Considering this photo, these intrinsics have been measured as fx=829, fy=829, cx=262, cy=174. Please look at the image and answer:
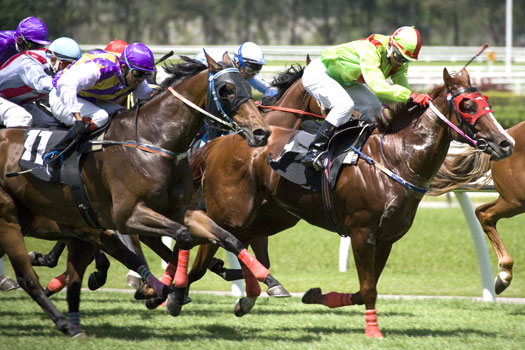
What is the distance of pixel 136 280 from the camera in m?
7.27

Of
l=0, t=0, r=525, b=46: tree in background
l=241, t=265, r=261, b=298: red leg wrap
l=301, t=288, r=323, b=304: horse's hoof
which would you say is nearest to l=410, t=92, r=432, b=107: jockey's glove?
l=301, t=288, r=323, b=304: horse's hoof

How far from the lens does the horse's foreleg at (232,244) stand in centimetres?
553

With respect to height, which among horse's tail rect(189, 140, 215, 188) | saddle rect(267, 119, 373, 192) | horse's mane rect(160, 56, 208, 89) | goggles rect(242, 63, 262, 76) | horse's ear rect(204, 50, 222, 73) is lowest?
horse's tail rect(189, 140, 215, 188)

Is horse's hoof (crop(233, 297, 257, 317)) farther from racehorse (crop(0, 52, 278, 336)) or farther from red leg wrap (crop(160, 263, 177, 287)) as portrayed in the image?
racehorse (crop(0, 52, 278, 336))

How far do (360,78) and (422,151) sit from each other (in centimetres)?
126

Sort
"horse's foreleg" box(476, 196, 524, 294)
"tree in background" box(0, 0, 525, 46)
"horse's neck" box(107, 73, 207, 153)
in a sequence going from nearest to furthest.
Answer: "horse's neck" box(107, 73, 207, 153) → "horse's foreleg" box(476, 196, 524, 294) → "tree in background" box(0, 0, 525, 46)

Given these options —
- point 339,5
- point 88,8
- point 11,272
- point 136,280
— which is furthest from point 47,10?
point 339,5

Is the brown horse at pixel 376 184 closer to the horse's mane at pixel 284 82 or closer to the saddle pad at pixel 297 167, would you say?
the saddle pad at pixel 297 167

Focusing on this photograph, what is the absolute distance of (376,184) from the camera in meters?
5.89

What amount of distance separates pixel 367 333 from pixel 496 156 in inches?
59.4

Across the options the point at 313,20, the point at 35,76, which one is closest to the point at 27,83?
the point at 35,76

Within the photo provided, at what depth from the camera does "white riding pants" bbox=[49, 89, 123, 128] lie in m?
5.95

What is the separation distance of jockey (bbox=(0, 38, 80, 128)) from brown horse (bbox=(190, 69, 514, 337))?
5.82 ft

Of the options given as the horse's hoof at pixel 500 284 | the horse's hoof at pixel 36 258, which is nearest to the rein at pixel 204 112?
the horse's hoof at pixel 36 258
